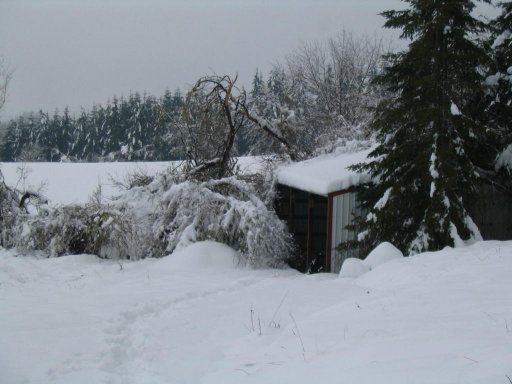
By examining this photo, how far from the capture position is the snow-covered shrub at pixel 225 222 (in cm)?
1049

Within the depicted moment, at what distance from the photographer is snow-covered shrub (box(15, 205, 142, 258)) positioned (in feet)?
36.0

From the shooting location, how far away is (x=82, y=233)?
11289 millimetres

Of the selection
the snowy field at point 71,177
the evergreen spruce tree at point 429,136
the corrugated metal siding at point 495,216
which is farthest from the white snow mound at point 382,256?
the snowy field at point 71,177

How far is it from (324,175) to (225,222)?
2.58 metres

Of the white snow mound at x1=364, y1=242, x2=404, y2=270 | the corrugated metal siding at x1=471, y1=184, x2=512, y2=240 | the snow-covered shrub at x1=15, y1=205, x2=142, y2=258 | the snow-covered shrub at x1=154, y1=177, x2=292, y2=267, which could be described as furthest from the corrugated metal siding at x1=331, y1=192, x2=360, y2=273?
the snow-covered shrub at x1=15, y1=205, x2=142, y2=258

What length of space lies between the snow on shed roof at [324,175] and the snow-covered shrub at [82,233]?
424 cm

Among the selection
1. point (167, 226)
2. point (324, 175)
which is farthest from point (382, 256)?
point (167, 226)

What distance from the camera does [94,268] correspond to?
969 centimetres

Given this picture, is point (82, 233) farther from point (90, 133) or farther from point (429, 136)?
point (90, 133)

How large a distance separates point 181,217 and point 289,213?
127 inches


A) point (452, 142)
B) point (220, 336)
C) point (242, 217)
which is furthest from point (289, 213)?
point (220, 336)

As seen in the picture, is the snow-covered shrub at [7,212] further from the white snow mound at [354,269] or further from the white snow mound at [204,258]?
the white snow mound at [354,269]

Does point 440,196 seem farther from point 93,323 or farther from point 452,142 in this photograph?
point 93,323

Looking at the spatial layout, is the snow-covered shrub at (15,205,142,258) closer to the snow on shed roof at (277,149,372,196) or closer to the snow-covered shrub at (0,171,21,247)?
the snow-covered shrub at (0,171,21,247)
